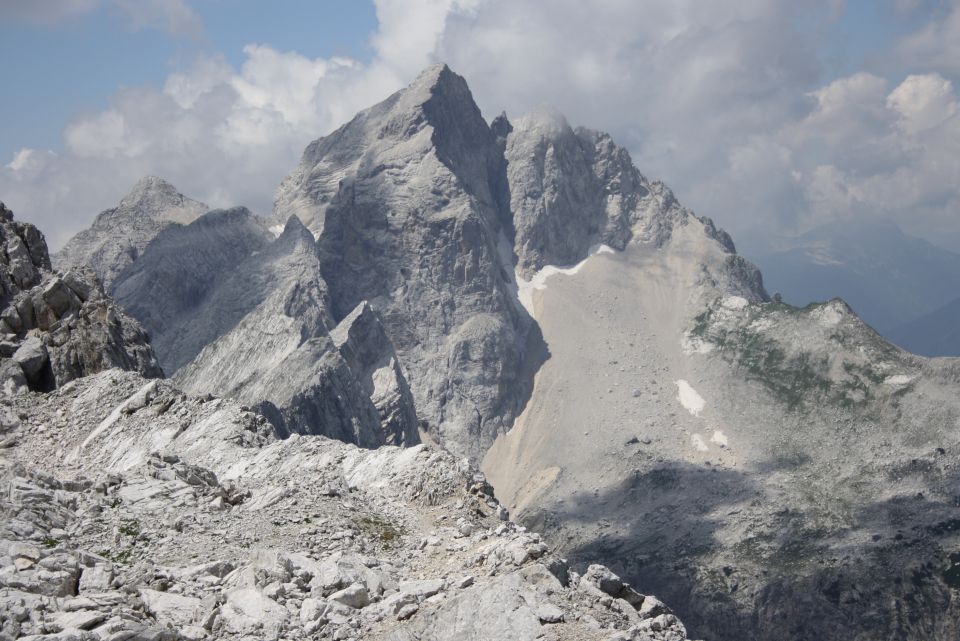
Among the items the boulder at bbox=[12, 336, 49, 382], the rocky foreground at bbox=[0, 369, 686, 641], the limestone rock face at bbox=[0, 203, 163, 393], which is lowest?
the rocky foreground at bbox=[0, 369, 686, 641]

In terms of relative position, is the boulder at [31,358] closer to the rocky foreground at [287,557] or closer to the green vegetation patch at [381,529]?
the rocky foreground at [287,557]

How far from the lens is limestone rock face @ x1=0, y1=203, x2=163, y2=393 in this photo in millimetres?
64562

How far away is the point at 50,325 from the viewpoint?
70.8 meters

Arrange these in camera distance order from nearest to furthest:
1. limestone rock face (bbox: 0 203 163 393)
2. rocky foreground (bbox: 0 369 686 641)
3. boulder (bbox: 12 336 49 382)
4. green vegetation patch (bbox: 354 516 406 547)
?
rocky foreground (bbox: 0 369 686 641), green vegetation patch (bbox: 354 516 406 547), boulder (bbox: 12 336 49 382), limestone rock face (bbox: 0 203 163 393)

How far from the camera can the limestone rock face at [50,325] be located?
6456 centimetres

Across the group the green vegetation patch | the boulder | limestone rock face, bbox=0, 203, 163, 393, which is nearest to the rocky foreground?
the green vegetation patch

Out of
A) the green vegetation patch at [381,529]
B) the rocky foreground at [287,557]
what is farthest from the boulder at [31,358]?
the green vegetation patch at [381,529]

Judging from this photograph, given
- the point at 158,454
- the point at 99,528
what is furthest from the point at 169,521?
the point at 158,454

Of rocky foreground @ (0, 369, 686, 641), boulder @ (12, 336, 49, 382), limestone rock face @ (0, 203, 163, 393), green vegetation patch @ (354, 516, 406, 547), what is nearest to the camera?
rocky foreground @ (0, 369, 686, 641)

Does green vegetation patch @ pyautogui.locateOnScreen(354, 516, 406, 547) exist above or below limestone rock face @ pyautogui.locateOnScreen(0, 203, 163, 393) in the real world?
below

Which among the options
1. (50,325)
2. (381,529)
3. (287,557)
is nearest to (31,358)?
(50,325)

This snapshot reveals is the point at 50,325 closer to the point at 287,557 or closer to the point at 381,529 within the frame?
the point at 381,529

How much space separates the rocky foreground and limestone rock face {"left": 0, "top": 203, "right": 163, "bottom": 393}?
43.5 ft

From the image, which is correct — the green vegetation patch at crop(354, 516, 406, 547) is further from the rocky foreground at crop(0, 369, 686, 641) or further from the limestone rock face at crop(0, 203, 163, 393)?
the limestone rock face at crop(0, 203, 163, 393)
